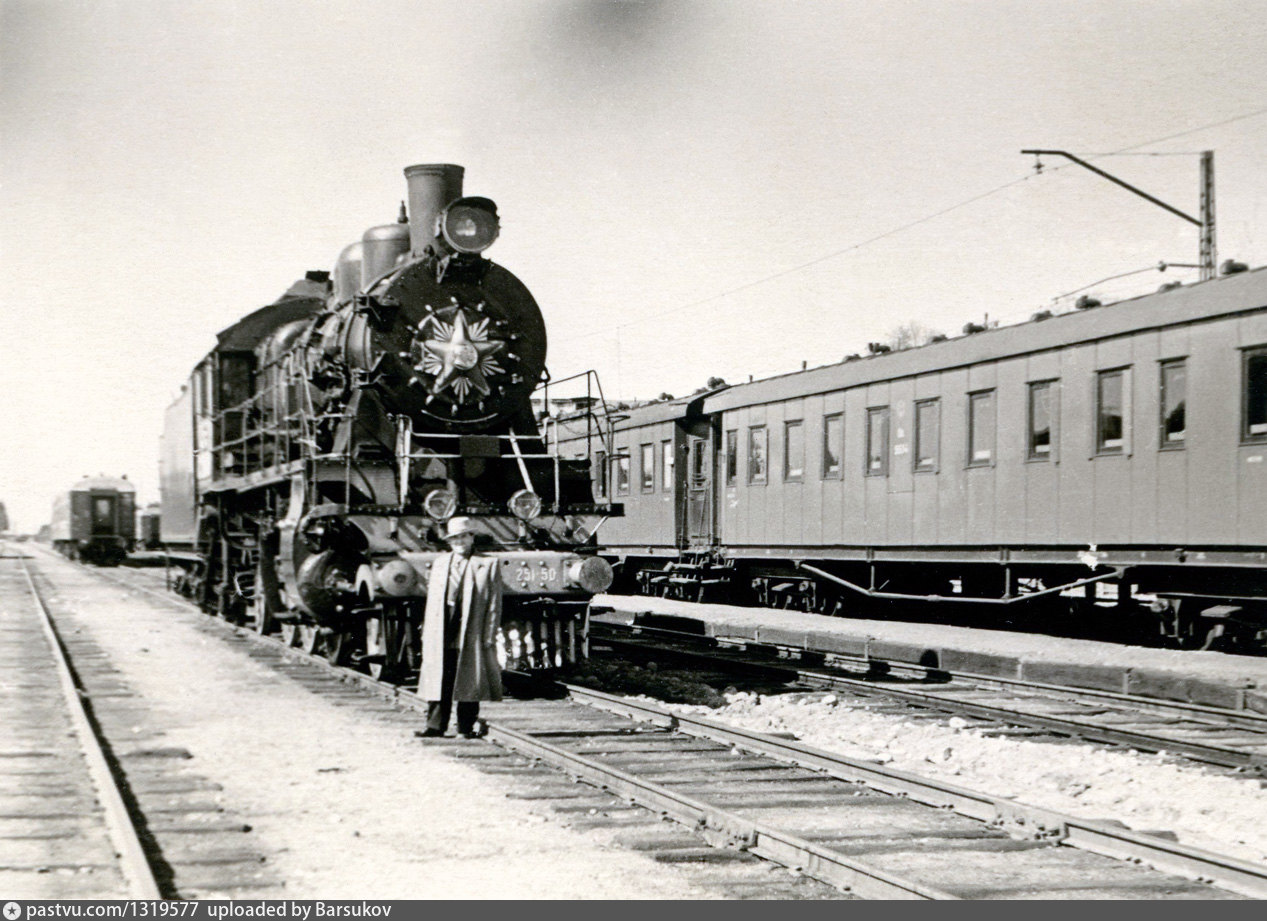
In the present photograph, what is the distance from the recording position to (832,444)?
738 inches

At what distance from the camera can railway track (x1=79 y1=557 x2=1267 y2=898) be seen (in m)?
5.49

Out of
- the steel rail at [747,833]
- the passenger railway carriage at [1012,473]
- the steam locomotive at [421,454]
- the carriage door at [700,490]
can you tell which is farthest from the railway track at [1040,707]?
the carriage door at [700,490]

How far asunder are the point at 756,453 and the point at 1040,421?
6470mm

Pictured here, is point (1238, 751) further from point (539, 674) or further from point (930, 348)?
point (930, 348)

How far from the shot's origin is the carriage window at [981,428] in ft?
51.1

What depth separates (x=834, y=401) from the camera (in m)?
18.7

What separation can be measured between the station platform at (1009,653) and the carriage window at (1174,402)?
197 centimetres

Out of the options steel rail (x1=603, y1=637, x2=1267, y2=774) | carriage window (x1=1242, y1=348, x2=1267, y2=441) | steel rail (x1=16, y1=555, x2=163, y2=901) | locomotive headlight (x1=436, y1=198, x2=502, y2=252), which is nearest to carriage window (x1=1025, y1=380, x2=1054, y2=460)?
carriage window (x1=1242, y1=348, x2=1267, y2=441)

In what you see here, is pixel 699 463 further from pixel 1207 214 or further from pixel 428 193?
pixel 428 193

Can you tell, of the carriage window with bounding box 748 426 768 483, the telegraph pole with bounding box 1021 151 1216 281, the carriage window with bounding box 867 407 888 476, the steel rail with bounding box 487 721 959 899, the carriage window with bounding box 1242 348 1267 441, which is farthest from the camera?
the carriage window with bounding box 748 426 768 483

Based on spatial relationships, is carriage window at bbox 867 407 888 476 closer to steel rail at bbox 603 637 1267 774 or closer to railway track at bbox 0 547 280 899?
steel rail at bbox 603 637 1267 774

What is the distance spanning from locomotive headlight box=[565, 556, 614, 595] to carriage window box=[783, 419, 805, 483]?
876 centimetres

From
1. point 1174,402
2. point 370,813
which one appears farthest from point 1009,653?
point 370,813
